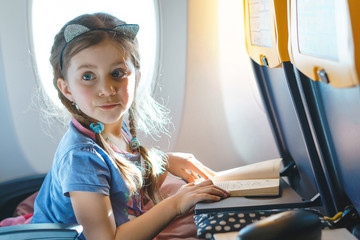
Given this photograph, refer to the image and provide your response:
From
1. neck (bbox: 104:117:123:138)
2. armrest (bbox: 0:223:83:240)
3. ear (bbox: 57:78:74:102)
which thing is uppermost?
ear (bbox: 57:78:74:102)

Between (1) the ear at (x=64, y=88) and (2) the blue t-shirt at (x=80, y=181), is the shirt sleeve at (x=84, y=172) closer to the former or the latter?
(2) the blue t-shirt at (x=80, y=181)

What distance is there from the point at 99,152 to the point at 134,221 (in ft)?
0.75

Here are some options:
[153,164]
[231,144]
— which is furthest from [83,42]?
[231,144]

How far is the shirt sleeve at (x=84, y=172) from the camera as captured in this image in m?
1.18

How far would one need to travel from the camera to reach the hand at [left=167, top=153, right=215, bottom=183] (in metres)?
1.59

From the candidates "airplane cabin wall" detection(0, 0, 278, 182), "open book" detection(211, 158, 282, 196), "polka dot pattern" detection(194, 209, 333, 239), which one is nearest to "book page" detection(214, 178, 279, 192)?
"open book" detection(211, 158, 282, 196)

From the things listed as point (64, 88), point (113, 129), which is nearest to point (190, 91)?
point (113, 129)

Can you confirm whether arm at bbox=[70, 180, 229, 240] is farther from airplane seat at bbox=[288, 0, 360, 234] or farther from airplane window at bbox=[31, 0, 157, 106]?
airplane window at bbox=[31, 0, 157, 106]

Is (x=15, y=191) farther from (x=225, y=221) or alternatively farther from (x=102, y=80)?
(x=225, y=221)

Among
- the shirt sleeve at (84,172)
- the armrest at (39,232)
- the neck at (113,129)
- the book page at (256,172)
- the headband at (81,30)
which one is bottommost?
the armrest at (39,232)

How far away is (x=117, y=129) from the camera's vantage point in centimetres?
149

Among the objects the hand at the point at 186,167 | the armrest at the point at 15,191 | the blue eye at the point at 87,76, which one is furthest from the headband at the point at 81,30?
the armrest at the point at 15,191

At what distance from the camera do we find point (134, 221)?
122 centimetres

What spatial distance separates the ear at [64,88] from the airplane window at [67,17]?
62cm
